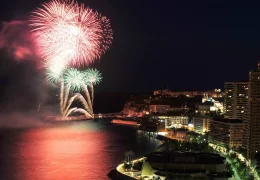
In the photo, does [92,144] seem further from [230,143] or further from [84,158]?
[230,143]

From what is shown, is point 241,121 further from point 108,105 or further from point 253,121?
point 108,105

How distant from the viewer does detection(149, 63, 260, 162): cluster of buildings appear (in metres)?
10.5

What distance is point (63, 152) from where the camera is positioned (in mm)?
11531

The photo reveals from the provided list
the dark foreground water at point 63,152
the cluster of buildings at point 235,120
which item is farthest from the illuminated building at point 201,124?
the dark foreground water at point 63,152

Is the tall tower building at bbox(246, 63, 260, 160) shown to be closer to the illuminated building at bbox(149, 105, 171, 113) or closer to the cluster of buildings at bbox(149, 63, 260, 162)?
the cluster of buildings at bbox(149, 63, 260, 162)

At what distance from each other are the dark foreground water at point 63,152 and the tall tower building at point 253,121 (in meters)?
2.88

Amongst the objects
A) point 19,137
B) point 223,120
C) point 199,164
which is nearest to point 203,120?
point 223,120

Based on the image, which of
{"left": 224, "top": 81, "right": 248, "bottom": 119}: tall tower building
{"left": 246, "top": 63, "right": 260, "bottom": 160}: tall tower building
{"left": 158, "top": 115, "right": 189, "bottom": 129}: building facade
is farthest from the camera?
{"left": 158, "top": 115, "right": 189, "bottom": 129}: building facade

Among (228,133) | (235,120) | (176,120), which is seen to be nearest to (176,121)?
(176,120)

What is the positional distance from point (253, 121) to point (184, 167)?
2.70 metres

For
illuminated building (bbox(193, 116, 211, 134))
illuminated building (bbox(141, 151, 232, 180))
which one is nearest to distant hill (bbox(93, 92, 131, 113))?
illuminated building (bbox(193, 116, 211, 134))

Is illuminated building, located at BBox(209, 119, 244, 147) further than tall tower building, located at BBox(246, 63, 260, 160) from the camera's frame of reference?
Yes

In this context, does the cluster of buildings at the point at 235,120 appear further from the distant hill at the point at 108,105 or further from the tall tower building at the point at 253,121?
the distant hill at the point at 108,105

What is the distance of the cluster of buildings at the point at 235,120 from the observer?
1047cm
